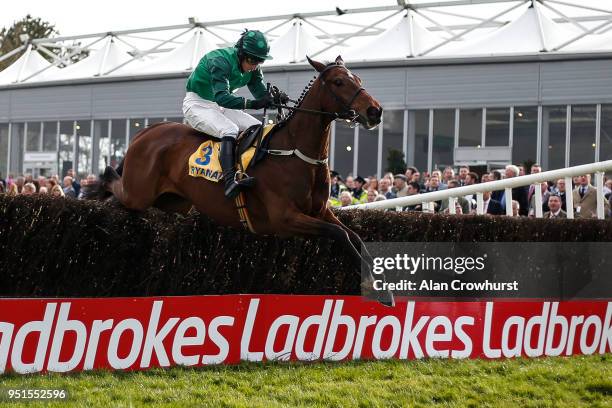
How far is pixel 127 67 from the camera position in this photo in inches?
980

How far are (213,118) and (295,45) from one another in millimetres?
14999

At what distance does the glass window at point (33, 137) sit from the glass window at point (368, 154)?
37.3 ft

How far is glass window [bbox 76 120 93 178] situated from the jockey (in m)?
19.8

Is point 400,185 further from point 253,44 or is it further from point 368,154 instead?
point 368,154

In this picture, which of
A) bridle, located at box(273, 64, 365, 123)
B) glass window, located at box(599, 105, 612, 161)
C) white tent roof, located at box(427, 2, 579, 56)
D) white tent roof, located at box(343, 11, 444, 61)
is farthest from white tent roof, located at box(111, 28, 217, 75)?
bridle, located at box(273, 64, 365, 123)

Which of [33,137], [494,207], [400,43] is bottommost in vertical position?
[494,207]

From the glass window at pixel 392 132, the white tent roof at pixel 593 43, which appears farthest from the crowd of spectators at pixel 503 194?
the glass window at pixel 392 132

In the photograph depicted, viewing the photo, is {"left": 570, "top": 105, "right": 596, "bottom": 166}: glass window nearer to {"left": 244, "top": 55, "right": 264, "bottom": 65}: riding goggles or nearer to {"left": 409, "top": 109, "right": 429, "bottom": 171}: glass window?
{"left": 409, "top": 109, "right": 429, "bottom": 171}: glass window

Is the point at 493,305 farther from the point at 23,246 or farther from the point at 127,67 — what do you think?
the point at 127,67

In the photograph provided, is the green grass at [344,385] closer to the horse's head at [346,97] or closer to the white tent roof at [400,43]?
the horse's head at [346,97]

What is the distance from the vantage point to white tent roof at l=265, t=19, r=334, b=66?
21.6 m

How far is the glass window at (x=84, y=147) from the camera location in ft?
87.4

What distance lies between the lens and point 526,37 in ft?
62.9

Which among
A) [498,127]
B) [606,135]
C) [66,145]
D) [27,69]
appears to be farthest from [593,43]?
[27,69]
